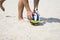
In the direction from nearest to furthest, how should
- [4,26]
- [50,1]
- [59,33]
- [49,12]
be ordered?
[59,33], [4,26], [49,12], [50,1]

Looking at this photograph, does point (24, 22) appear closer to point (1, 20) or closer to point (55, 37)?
point (1, 20)

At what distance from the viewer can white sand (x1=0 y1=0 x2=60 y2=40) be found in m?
4.30

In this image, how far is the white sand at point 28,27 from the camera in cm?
430

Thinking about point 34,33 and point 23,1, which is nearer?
point 34,33

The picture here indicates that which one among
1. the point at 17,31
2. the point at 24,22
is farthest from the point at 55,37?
the point at 24,22

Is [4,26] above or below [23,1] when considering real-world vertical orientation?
below

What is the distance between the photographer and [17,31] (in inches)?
179

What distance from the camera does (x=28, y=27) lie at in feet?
15.8

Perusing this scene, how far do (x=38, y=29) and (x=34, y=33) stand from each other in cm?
23

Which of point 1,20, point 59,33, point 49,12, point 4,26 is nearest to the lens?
point 59,33

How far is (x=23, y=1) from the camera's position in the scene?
496 cm

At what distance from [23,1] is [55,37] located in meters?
1.08

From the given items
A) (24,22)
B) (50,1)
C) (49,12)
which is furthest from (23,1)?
(50,1)

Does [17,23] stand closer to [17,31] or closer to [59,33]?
[17,31]
